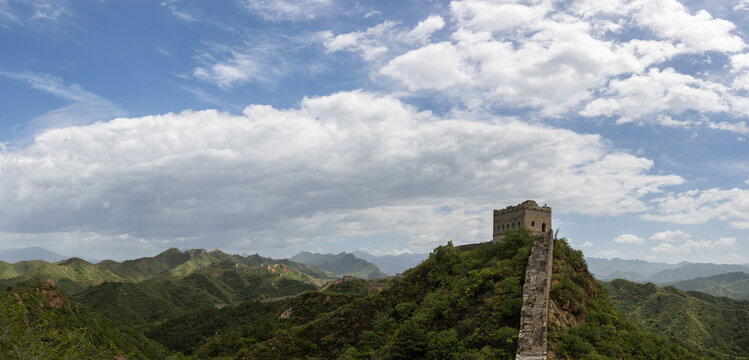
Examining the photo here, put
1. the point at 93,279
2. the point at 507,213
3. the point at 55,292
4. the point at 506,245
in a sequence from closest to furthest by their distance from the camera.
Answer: the point at 506,245
the point at 507,213
the point at 55,292
the point at 93,279

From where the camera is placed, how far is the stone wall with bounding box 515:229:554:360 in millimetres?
28234

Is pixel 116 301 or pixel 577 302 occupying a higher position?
pixel 577 302

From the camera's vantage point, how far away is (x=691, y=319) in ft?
409

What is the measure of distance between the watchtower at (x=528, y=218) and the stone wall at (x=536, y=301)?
19.4ft

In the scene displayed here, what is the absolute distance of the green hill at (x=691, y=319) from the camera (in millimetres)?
112250

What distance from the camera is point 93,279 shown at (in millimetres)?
185500

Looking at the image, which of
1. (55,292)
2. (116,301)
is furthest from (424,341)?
(116,301)

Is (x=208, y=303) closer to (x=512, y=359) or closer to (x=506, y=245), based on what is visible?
(x=506, y=245)

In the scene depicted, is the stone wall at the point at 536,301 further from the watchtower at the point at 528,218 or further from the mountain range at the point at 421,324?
the watchtower at the point at 528,218

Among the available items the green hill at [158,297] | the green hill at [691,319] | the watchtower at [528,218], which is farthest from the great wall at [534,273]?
the green hill at [158,297]

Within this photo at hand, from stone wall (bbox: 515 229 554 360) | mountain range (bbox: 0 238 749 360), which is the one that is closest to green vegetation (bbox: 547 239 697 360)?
mountain range (bbox: 0 238 749 360)

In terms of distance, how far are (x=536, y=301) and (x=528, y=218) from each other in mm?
16637

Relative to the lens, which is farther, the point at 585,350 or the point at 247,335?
the point at 247,335

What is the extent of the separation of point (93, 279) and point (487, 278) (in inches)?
7618
